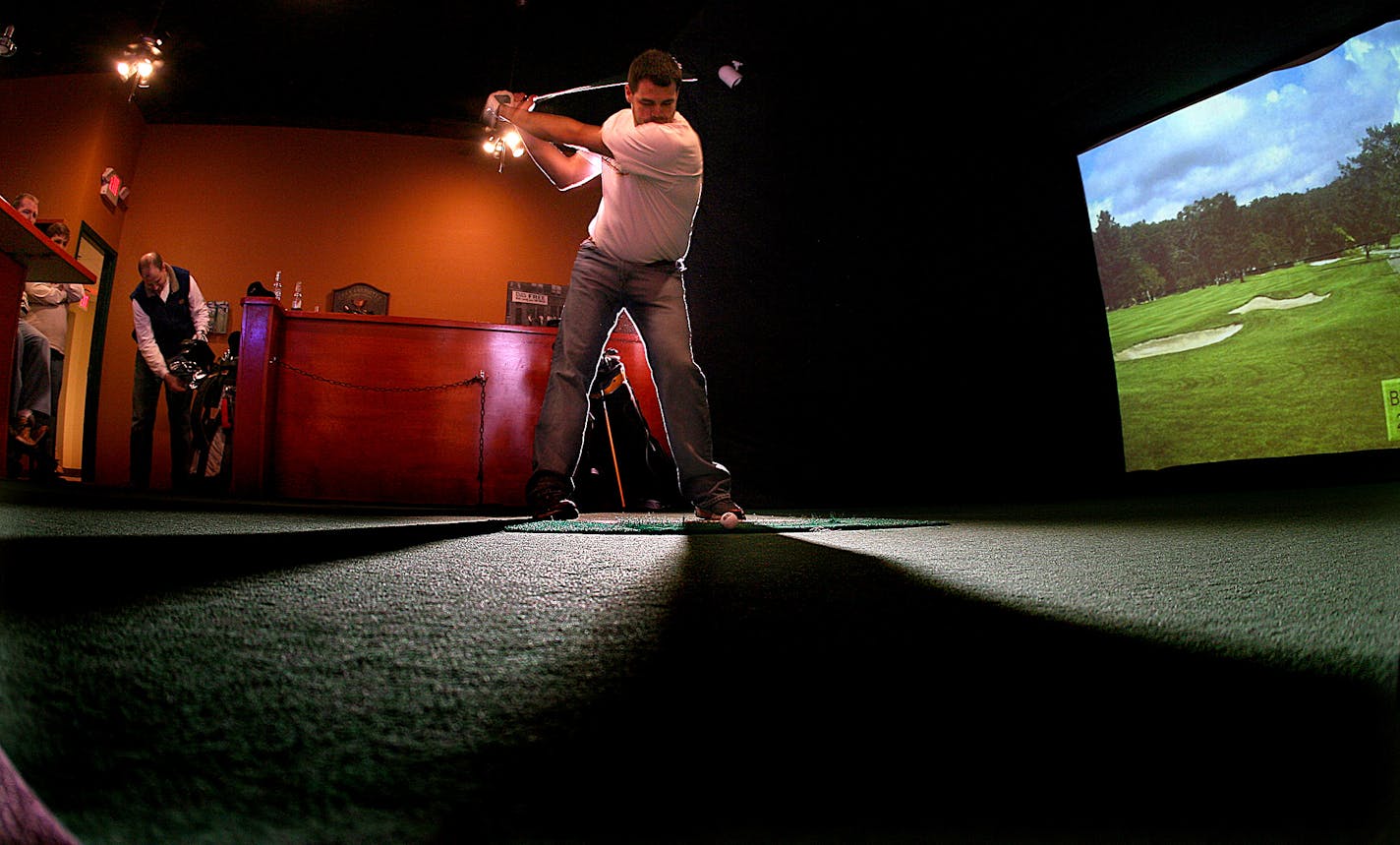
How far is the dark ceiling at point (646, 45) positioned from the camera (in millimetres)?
3344

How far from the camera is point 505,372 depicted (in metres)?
3.67

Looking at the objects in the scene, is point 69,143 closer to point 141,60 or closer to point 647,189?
point 141,60

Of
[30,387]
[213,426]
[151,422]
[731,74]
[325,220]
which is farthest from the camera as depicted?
[325,220]

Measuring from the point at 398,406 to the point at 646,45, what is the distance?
11.9ft

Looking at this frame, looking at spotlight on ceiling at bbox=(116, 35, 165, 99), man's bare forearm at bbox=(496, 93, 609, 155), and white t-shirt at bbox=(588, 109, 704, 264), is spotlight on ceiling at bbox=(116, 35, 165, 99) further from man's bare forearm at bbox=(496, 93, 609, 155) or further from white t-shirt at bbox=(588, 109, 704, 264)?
white t-shirt at bbox=(588, 109, 704, 264)

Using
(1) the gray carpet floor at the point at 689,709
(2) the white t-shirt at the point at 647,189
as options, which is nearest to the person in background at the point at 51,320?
(2) the white t-shirt at the point at 647,189

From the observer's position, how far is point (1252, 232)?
4.01m

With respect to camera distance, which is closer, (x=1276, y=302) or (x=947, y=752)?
(x=947, y=752)

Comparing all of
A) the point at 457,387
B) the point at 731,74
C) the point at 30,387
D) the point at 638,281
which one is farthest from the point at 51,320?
the point at 731,74

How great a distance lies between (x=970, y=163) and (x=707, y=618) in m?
3.99

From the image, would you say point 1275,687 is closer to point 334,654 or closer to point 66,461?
point 334,654

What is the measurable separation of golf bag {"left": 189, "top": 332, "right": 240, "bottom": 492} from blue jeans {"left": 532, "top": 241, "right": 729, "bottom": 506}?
265 cm

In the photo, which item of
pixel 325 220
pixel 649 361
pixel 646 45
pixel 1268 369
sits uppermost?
pixel 646 45

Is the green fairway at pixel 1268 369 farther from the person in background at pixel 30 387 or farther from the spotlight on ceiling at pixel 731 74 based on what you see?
the person in background at pixel 30 387
